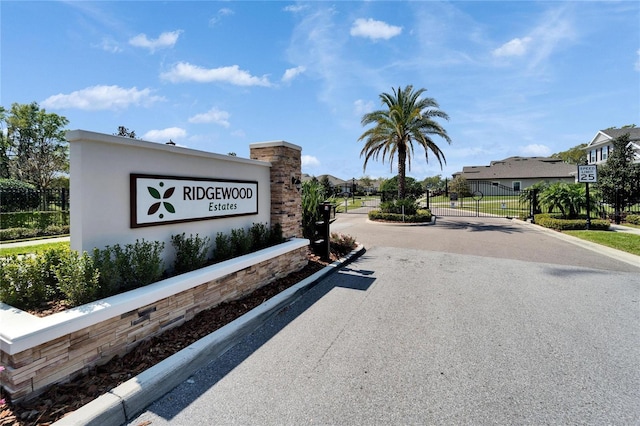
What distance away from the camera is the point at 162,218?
4.39 metres

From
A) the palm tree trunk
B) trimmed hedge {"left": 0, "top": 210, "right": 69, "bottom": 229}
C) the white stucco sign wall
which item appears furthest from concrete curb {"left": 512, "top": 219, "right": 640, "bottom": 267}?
trimmed hedge {"left": 0, "top": 210, "right": 69, "bottom": 229}

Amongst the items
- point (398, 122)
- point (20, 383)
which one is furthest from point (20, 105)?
point (20, 383)

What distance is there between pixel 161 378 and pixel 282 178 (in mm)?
4356

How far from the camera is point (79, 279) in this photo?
10.2ft

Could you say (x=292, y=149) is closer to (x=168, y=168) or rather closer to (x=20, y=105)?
(x=168, y=168)

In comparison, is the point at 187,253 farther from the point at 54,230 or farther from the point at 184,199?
the point at 54,230

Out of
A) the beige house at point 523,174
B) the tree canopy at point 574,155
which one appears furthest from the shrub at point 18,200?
the tree canopy at point 574,155

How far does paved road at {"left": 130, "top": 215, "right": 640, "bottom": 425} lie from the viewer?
8.58 feet

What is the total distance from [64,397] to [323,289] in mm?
3868

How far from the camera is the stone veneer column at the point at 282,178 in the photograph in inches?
260

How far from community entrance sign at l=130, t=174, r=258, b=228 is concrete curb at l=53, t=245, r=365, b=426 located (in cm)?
169

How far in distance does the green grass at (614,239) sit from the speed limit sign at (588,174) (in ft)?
8.04

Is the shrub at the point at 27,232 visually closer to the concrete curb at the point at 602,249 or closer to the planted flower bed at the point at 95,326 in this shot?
the planted flower bed at the point at 95,326

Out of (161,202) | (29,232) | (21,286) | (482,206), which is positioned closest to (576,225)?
(161,202)
